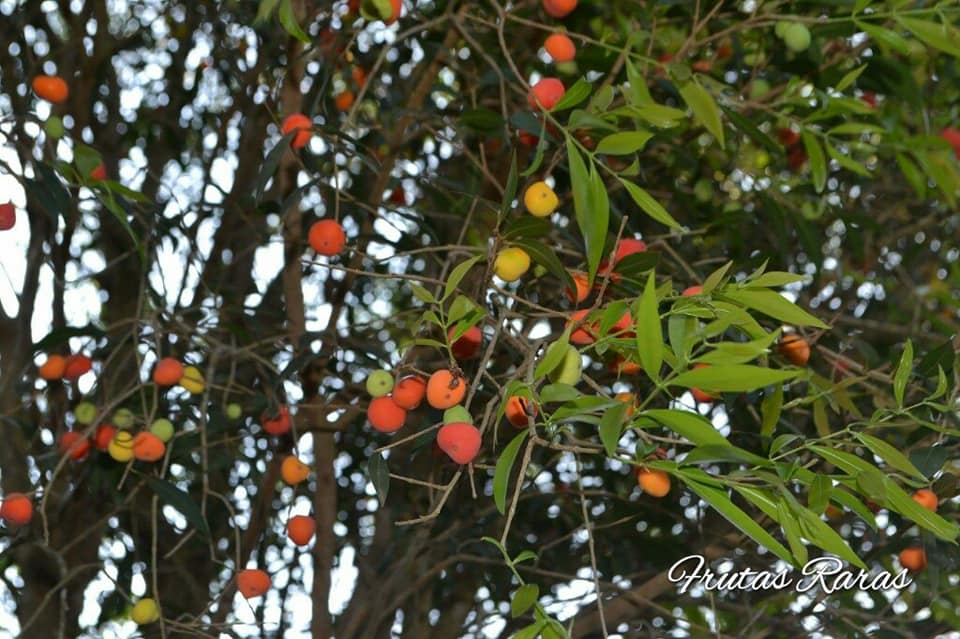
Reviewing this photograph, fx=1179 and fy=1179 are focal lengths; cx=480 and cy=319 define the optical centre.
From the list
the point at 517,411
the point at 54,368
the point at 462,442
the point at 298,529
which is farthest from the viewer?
the point at 54,368

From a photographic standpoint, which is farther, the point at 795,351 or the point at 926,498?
the point at 795,351

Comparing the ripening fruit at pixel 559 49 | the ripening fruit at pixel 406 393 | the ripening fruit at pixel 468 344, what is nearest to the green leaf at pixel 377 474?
the ripening fruit at pixel 406 393

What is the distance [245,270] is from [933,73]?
3.94 feet

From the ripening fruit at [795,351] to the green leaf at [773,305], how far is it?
0.42 meters

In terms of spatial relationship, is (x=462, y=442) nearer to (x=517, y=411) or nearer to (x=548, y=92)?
(x=517, y=411)

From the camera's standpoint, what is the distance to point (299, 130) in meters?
1.17

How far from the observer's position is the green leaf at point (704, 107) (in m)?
1.12

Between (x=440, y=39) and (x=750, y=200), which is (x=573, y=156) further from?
(x=750, y=200)

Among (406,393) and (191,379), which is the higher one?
(191,379)

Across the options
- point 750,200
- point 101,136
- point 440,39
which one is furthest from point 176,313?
point 750,200

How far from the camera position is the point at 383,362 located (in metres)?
1.43

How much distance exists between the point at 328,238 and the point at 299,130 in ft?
0.36

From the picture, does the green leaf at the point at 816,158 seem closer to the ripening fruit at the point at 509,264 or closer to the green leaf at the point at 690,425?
the ripening fruit at the point at 509,264

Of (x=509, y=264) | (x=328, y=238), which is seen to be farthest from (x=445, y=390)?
(x=328, y=238)
